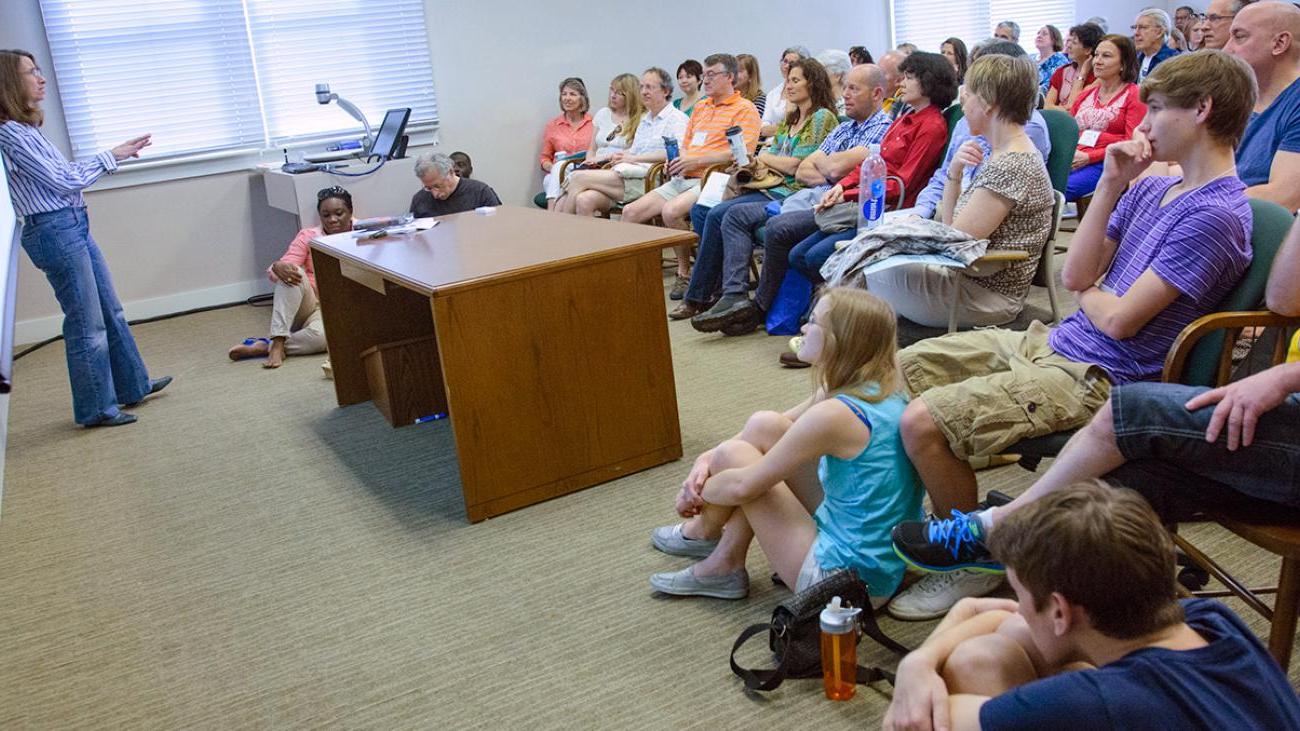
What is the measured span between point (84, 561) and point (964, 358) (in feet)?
8.02

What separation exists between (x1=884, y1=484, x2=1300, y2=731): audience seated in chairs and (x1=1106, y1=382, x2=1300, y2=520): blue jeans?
18.7 inches

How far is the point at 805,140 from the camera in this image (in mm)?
5016

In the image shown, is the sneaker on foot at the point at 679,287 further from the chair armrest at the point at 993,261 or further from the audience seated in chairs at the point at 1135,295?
the audience seated in chairs at the point at 1135,295

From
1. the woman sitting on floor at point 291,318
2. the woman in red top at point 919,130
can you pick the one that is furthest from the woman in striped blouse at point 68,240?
the woman in red top at point 919,130

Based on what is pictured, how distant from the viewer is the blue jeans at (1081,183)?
5066 mm

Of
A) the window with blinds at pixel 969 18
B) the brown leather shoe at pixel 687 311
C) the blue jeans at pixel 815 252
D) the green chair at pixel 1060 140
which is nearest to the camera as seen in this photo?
the green chair at pixel 1060 140

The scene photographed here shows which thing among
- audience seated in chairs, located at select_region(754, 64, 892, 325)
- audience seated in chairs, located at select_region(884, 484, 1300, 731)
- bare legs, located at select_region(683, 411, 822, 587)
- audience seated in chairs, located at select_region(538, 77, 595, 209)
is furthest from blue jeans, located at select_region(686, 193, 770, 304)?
audience seated in chairs, located at select_region(884, 484, 1300, 731)

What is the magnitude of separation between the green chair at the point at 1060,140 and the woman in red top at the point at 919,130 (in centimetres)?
50

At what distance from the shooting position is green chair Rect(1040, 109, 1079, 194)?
12.3 feet

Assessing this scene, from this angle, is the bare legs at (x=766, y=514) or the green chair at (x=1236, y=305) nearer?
the green chair at (x=1236, y=305)

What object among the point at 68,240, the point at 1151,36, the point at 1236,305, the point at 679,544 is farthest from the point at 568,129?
the point at 1236,305

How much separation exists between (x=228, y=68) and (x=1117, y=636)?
20.9 feet

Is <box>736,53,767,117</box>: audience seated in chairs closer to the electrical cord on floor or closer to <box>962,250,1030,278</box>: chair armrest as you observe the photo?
the electrical cord on floor

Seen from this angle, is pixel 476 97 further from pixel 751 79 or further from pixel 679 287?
pixel 679 287
